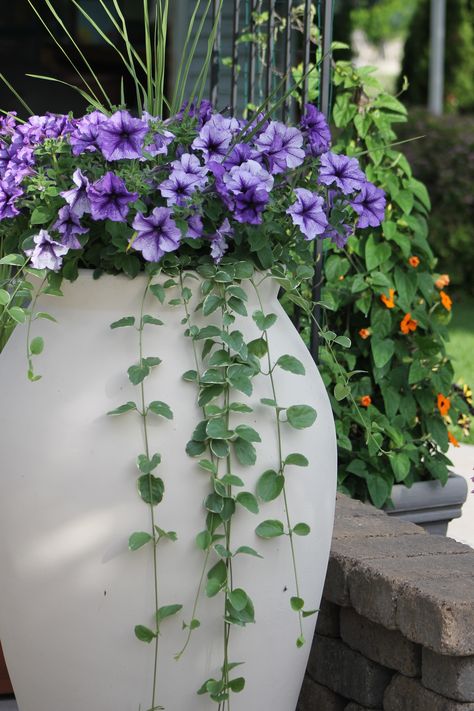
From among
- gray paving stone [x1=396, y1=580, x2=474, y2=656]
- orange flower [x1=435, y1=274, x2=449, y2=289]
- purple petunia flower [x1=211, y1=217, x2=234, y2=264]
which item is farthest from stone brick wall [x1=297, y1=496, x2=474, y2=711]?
orange flower [x1=435, y1=274, x2=449, y2=289]

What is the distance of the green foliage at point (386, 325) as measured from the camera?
313 cm

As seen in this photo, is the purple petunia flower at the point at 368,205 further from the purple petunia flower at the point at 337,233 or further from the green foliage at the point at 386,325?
the green foliage at the point at 386,325

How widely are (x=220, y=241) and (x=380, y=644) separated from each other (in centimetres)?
86

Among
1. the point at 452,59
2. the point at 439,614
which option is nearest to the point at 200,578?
the point at 439,614

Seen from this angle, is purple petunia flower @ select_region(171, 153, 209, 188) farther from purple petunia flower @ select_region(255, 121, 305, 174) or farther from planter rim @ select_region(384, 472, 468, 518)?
planter rim @ select_region(384, 472, 468, 518)

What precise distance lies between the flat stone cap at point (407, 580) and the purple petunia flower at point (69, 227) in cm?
84

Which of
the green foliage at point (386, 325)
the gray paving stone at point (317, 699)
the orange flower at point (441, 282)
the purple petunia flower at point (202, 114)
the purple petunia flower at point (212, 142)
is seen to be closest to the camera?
the purple petunia flower at point (212, 142)

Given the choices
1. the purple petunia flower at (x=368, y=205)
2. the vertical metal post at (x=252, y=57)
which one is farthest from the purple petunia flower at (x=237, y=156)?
the vertical metal post at (x=252, y=57)

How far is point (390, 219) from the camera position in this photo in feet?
10.6

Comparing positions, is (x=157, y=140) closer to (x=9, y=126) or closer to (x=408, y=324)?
(x=9, y=126)

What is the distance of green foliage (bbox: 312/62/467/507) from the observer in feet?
10.3

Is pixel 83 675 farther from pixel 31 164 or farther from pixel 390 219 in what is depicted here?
pixel 390 219

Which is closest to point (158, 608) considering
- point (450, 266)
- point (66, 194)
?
point (66, 194)

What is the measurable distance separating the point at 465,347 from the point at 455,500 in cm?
408
